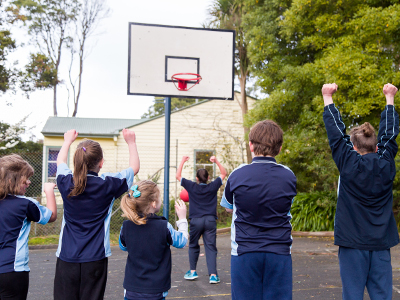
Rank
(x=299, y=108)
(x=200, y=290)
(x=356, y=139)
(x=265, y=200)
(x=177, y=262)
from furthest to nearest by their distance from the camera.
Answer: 1. (x=299, y=108)
2. (x=177, y=262)
3. (x=200, y=290)
4. (x=356, y=139)
5. (x=265, y=200)

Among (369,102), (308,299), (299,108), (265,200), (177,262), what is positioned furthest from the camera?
(299,108)

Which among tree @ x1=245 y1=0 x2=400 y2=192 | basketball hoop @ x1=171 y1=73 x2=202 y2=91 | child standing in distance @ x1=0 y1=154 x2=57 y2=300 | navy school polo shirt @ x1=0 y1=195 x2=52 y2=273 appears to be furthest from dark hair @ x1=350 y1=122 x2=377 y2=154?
tree @ x1=245 y1=0 x2=400 y2=192

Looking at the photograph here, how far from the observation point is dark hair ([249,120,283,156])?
2.87 metres

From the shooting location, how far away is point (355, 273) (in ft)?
9.76

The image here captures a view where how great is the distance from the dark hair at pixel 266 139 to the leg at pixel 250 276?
0.75m

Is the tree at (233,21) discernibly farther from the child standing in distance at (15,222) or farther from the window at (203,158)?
the child standing in distance at (15,222)

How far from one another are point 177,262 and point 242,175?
493cm

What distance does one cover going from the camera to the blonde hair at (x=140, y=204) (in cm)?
284

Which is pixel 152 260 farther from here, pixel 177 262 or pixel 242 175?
pixel 177 262

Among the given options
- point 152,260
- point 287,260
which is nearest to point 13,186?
point 152,260

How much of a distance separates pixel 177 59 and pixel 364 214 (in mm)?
5496

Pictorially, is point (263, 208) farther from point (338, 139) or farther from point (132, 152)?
point (132, 152)

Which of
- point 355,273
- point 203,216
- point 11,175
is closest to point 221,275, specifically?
point 203,216

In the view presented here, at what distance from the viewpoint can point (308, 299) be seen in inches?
191
